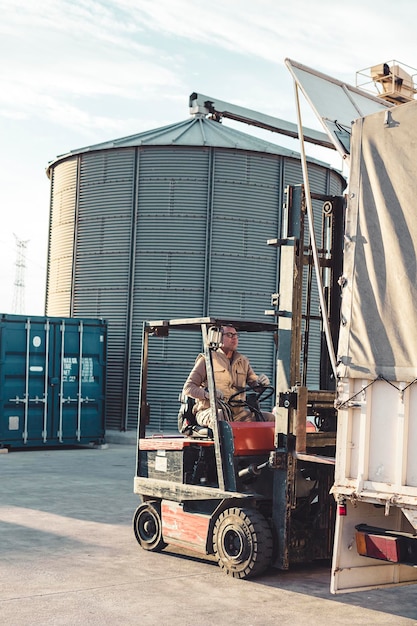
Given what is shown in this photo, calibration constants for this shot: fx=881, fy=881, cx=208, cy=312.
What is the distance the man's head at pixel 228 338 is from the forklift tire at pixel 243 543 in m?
1.66

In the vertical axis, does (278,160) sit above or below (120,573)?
above

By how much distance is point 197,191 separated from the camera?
2236 centimetres

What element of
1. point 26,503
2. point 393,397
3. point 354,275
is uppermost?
point 354,275

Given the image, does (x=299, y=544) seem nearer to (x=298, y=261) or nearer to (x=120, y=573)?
(x=120, y=573)

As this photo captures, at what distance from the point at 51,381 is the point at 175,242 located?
15.8 feet

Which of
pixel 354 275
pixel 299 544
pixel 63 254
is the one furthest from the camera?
pixel 63 254

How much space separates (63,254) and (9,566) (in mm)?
16756

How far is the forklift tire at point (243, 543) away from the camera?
766cm

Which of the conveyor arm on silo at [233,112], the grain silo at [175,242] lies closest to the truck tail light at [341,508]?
the grain silo at [175,242]

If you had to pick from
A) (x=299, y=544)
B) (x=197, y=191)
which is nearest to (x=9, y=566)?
(x=299, y=544)

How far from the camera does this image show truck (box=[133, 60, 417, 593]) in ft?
20.1

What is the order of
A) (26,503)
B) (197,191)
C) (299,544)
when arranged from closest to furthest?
1. (299,544)
2. (26,503)
3. (197,191)

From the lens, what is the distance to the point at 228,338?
28.8ft

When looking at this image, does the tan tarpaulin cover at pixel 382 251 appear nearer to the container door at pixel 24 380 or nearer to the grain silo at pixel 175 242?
the container door at pixel 24 380
